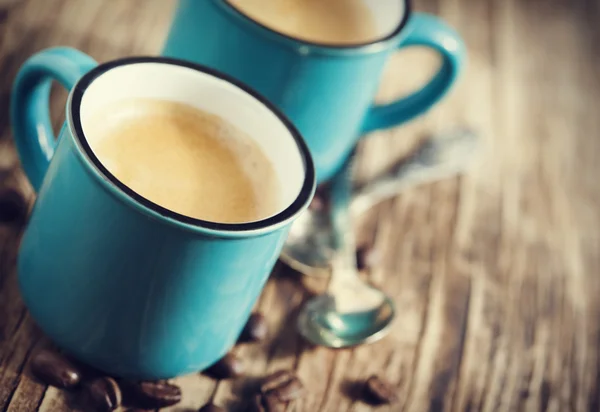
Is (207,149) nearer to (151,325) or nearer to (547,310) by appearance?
(151,325)

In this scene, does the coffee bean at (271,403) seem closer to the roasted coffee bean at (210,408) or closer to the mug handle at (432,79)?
the roasted coffee bean at (210,408)

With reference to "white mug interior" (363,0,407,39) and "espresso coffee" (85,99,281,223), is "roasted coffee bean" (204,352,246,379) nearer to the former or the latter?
"espresso coffee" (85,99,281,223)

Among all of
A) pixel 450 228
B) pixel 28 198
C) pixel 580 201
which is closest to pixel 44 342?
pixel 28 198

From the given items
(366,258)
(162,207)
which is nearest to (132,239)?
(162,207)

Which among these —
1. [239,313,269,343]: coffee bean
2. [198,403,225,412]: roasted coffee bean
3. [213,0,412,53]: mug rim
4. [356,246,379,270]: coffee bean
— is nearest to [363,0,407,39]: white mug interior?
[213,0,412,53]: mug rim

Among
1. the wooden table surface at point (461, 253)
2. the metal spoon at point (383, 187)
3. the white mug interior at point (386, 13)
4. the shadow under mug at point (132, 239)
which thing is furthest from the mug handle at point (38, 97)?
the white mug interior at point (386, 13)

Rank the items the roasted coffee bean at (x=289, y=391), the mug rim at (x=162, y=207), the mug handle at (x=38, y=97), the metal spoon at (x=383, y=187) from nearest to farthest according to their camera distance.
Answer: the mug rim at (x=162, y=207)
the mug handle at (x=38, y=97)
the roasted coffee bean at (x=289, y=391)
the metal spoon at (x=383, y=187)
